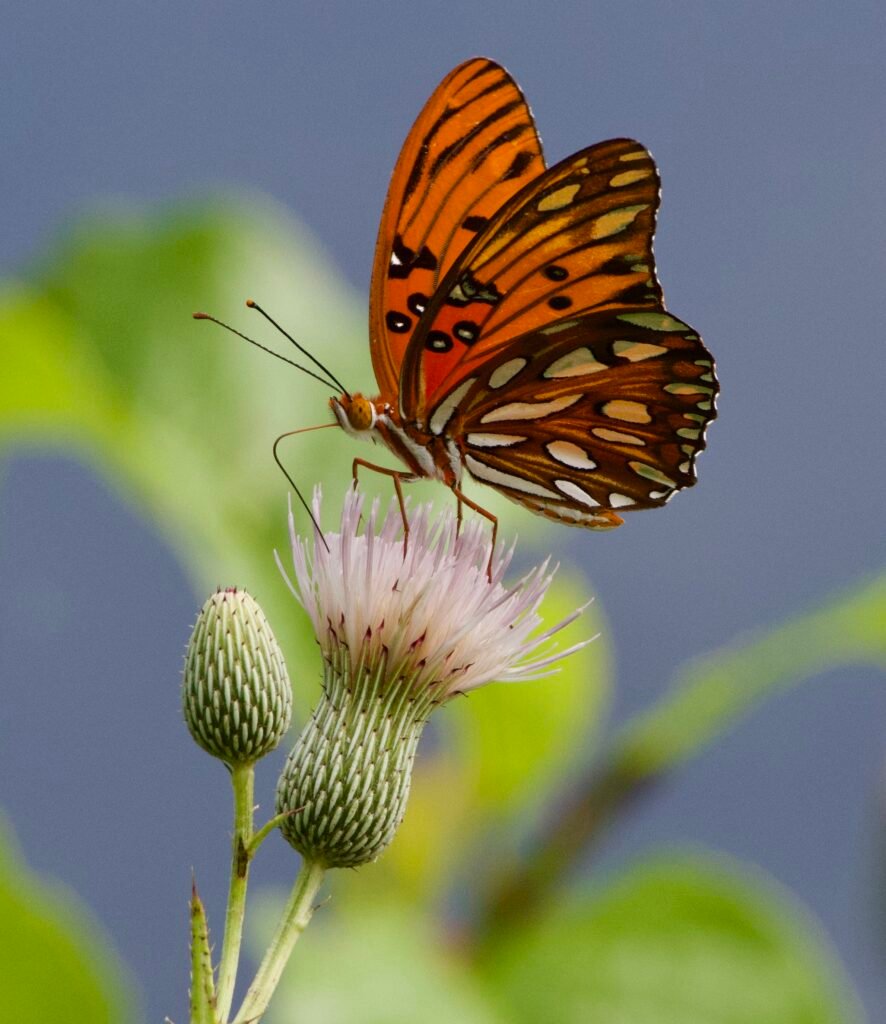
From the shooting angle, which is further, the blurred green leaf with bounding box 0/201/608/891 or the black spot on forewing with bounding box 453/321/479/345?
the blurred green leaf with bounding box 0/201/608/891

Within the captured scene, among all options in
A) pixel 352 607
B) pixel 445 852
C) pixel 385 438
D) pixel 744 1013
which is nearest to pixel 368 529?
pixel 352 607

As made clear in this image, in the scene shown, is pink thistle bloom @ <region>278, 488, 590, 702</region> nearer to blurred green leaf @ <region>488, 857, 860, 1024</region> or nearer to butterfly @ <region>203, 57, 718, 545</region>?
butterfly @ <region>203, 57, 718, 545</region>

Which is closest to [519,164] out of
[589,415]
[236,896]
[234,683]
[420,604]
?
[589,415]

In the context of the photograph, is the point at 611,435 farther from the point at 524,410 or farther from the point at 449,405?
the point at 449,405

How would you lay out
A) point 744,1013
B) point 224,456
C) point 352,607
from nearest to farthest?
point 352,607
point 744,1013
point 224,456

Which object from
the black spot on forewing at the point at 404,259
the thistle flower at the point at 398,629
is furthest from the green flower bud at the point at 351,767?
the black spot on forewing at the point at 404,259

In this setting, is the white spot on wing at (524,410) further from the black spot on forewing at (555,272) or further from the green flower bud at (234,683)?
the green flower bud at (234,683)

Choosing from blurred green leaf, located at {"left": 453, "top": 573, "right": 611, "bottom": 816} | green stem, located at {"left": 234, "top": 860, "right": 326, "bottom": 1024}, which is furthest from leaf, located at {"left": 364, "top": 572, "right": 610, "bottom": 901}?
green stem, located at {"left": 234, "top": 860, "right": 326, "bottom": 1024}

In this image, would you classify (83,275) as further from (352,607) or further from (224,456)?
(352,607)
